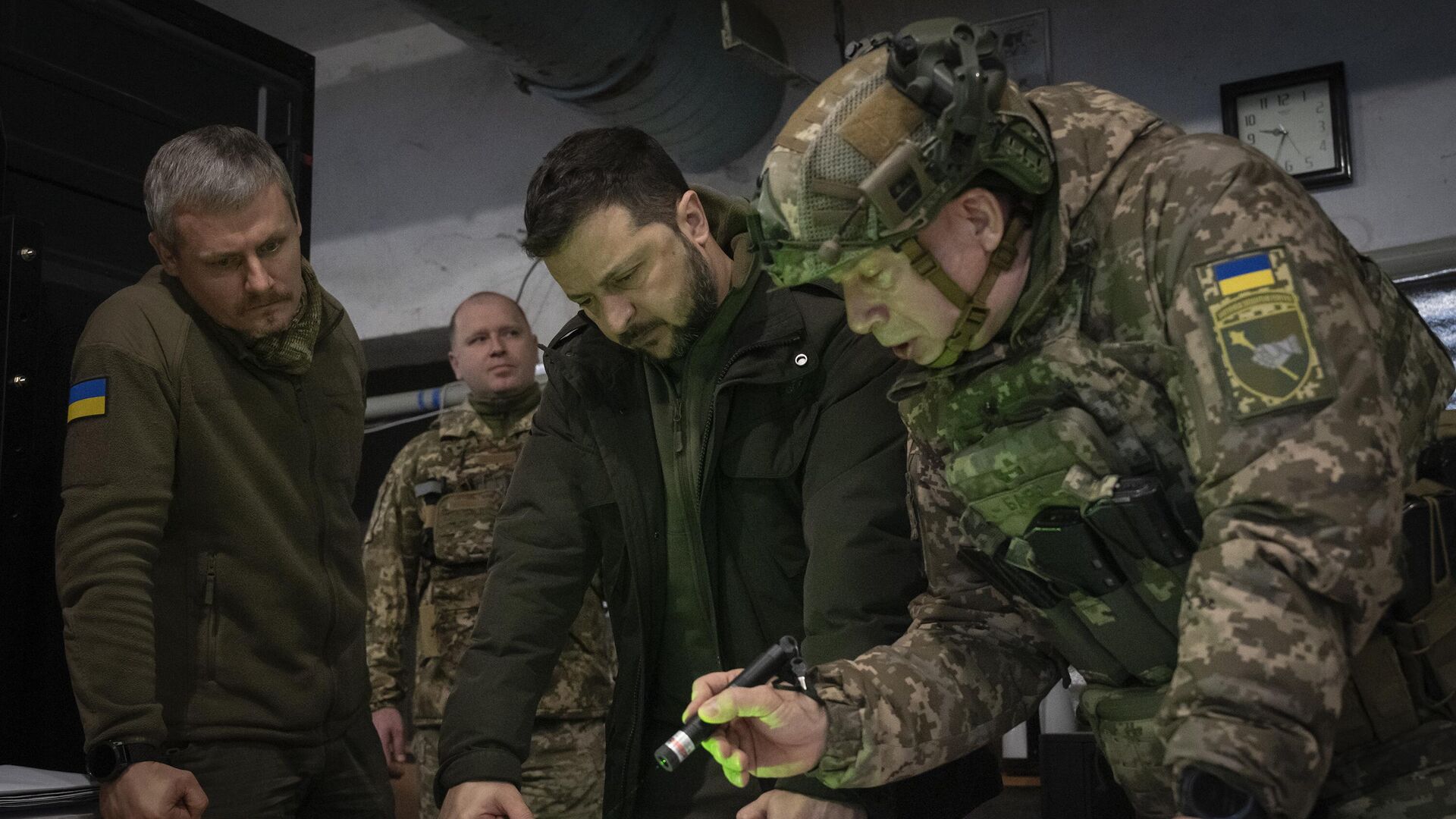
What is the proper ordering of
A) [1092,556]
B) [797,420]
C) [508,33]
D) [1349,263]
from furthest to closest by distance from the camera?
[508,33], [797,420], [1092,556], [1349,263]

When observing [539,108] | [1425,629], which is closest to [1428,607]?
[1425,629]

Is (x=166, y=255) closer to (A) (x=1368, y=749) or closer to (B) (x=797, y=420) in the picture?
(B) (x=797, y=420)

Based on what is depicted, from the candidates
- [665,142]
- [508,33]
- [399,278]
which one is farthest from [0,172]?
[399,278]

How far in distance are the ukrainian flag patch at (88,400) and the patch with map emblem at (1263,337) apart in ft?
4.69

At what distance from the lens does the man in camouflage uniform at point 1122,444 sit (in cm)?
112

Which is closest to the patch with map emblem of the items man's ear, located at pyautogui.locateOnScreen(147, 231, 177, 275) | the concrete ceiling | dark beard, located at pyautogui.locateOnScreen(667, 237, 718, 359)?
dark beard, located at pyautogui.locateOnScreen(667, 237, 718, 359)

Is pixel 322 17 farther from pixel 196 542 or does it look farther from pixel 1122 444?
pixel 1122 444

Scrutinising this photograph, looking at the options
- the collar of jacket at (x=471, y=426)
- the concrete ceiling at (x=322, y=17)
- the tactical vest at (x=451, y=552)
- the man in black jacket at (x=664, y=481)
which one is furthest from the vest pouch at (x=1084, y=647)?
the concrete ceiling at (x=322, y=17)

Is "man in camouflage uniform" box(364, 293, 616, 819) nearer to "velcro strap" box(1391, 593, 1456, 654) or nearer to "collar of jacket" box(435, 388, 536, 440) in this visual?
"collar of jacket" box(435, 388, 536, 440)

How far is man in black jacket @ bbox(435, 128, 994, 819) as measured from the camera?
5.78 ft

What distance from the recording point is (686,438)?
1.86m

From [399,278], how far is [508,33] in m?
2.02

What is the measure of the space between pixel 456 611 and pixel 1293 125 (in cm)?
268

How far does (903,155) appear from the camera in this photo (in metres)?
1.36
